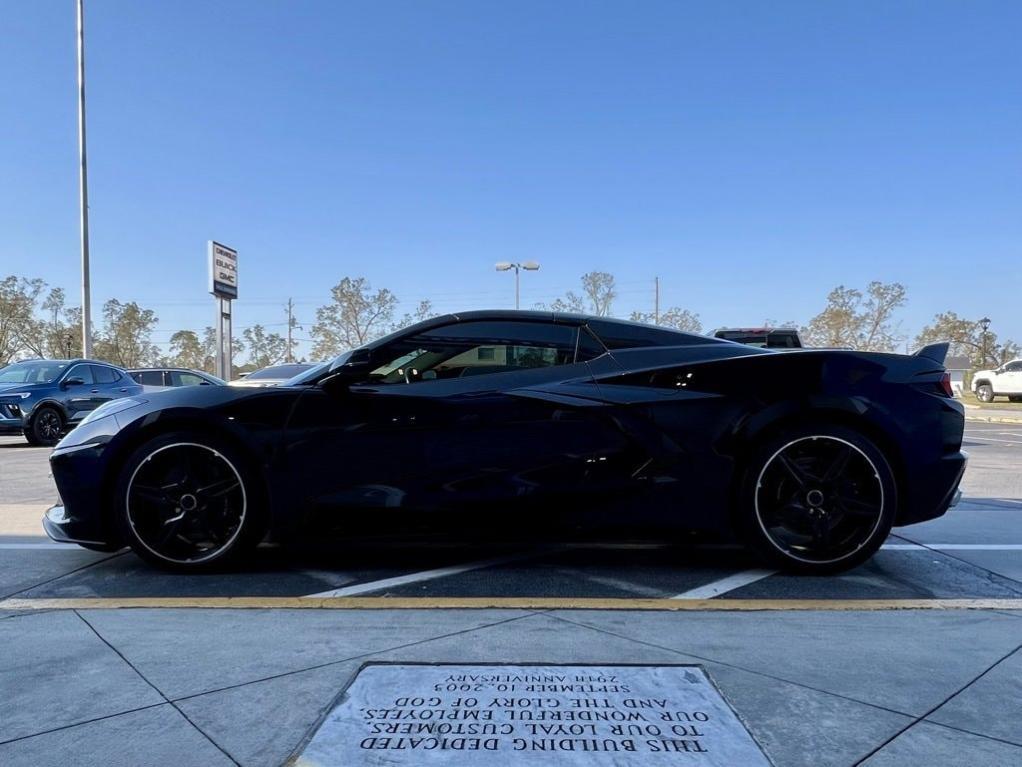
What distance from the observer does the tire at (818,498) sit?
3203 millimetres

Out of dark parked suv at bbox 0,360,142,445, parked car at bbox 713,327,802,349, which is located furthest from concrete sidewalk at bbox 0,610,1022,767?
dark parked suv at bbox 0,360,142,445

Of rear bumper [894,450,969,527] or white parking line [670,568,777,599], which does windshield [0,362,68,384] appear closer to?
white parking line [670,568,777,599]

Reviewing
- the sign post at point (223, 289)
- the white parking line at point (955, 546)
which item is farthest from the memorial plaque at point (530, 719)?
the sign post at point (223, 289)

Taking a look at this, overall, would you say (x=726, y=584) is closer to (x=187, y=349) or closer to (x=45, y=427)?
(x=45, y=427)

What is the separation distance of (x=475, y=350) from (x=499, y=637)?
4.78ft

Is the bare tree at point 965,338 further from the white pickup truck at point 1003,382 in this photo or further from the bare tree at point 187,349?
the bare tree at point 187,349

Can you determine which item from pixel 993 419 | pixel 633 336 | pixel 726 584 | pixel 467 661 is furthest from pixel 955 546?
pixel 993 419

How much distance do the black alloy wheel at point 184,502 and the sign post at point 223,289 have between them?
16.1 meters

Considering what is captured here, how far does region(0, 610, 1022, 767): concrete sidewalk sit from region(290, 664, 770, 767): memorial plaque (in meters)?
0.08

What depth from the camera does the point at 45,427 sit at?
10.4 m

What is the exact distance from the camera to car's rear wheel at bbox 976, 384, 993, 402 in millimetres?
29180

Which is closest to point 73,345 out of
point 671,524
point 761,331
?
point 761,331

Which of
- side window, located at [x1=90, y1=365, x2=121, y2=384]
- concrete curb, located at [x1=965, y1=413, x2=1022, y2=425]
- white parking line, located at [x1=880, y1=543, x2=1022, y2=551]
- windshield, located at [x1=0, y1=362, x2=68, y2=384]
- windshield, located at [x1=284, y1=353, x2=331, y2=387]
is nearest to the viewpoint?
windshield, located at [x1=284, y1=353, x2=331, y2=387]

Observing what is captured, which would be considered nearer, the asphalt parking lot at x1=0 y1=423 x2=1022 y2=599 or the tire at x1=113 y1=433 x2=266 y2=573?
the asphalt parking lot at x1=0 y1=423 x2=1022 y2=599
